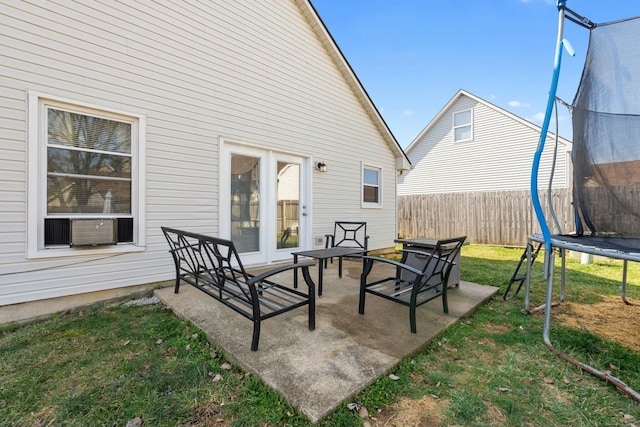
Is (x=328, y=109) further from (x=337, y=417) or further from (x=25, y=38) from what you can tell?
(x=337, y=417)

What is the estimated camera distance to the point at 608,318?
3.22m

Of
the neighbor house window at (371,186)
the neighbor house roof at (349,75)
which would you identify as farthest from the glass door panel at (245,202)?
the neighbor house roof at (349,75)

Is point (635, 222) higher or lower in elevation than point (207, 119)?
lower

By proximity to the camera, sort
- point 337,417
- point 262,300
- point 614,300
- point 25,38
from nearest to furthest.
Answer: point 337,417 < point 262,300 < point 25,38 < point 614,300

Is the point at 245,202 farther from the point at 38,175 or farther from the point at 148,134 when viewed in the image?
the point at 38,175

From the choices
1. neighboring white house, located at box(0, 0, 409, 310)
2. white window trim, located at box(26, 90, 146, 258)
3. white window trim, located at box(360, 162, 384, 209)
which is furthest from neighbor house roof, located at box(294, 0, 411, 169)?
white window trim, located at box(26, 90, 146, 258)

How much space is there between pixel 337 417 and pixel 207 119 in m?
4.32

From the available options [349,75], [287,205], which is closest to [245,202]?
[287,205]

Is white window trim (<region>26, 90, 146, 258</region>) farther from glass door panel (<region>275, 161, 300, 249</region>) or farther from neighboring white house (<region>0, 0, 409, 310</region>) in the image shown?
glass door panel (<region>275, 161, 300, 249</region>)

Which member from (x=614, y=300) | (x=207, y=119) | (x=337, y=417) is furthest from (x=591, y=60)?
(x=207, y=119)

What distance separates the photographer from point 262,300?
254cm

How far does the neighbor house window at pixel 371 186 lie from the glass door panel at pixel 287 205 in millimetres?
2187

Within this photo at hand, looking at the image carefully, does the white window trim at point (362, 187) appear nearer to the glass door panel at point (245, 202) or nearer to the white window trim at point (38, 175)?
the glass door panel at point (245, 202)

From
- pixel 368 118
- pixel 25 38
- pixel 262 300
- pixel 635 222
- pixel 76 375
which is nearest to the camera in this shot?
pixel 76 375
